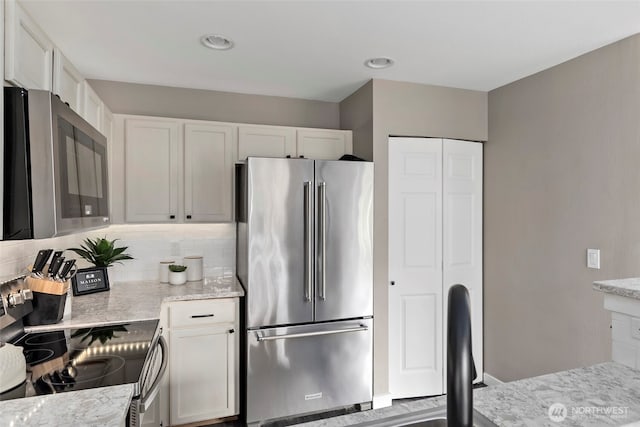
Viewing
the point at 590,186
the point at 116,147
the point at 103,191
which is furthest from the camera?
the point at 116,147

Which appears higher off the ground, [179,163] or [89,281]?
[179,163]

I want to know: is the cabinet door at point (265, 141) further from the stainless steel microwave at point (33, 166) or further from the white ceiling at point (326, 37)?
the stainless steel microwave at point (33, 166)

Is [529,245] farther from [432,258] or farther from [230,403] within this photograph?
[230,403]

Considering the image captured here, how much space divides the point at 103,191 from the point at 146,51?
36.4 inches

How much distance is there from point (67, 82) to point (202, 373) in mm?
1883

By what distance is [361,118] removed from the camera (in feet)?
9.91

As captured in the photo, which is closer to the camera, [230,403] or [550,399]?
[550,399]

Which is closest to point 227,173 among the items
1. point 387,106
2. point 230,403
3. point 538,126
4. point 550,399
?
point 387,106

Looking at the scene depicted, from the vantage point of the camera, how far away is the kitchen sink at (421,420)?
800mm

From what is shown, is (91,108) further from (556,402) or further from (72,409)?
(556,402)

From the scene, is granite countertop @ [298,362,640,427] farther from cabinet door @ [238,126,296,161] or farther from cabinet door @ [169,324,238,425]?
cabinet door @ [238,126,296,161]

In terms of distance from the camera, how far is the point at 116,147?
270 centimetres

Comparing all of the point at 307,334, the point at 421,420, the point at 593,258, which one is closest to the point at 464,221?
the point at 593,258

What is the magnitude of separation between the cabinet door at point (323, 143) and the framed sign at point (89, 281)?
5.46 ft
